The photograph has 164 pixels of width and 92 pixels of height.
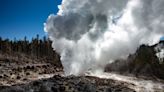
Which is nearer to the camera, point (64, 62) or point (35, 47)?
point (64, 62)

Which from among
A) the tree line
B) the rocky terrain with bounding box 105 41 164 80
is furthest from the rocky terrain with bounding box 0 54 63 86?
the tree line

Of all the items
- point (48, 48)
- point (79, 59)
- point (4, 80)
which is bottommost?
point (4, 80)

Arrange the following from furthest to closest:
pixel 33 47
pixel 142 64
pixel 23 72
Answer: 1. pixel 33 47
2. pixel 142 64
3. pixel 23 72

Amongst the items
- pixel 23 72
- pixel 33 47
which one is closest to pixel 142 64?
pixel 23 72

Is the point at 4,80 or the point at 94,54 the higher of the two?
the point at 94,54

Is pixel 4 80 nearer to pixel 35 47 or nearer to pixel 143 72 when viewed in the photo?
pixel 143 72

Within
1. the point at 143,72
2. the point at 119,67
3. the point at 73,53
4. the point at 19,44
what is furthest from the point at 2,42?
the point at 73,53

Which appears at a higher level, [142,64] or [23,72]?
[142,64]

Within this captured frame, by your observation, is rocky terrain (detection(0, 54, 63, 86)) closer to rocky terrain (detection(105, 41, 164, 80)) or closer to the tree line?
rocky terrain (detection(105, 41, 164, 80))

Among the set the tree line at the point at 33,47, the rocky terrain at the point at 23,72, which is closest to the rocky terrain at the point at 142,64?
the rocky terrain at the point at 23,72

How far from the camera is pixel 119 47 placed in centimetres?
4984

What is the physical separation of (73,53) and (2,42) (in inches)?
3313

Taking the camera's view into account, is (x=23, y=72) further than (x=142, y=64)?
No

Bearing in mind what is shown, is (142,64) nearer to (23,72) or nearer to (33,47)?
(23,72)
